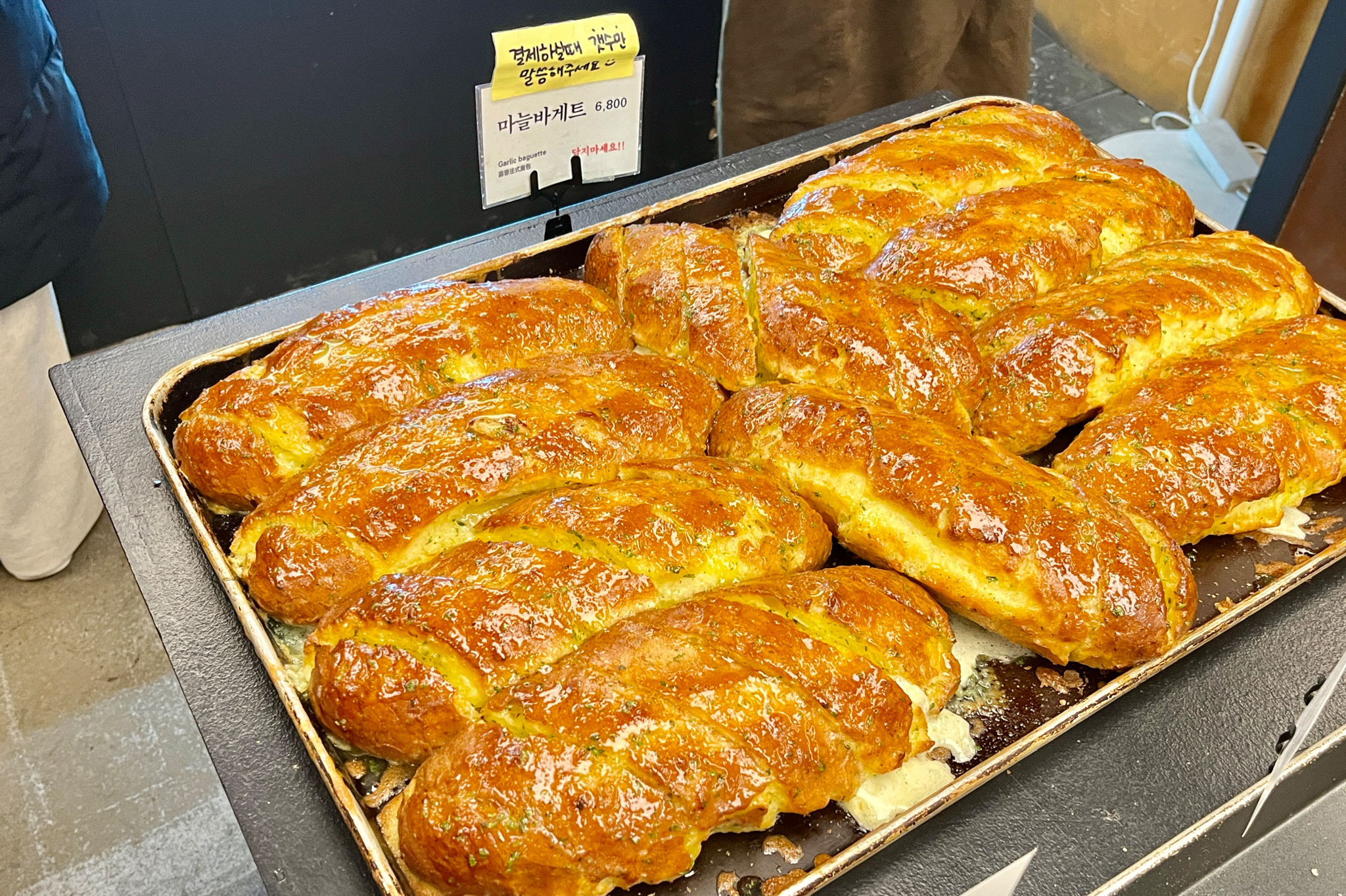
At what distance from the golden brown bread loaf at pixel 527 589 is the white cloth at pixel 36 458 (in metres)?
2.18

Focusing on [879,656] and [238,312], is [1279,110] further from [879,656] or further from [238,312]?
[238,312]

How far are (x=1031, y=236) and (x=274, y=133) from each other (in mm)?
2910

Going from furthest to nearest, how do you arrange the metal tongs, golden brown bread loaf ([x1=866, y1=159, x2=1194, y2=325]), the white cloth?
the white cloth
golden brown bread loaf ([x1=866, y1=159, x2=1194, y2=325])
the metal tongs

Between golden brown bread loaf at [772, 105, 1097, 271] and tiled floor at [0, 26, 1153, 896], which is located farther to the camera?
tiled floor at [0, 26, 1153, 896]

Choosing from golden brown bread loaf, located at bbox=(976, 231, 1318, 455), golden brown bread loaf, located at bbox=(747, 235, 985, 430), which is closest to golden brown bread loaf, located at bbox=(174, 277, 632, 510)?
golden brown bread loaf, located at bbox=(747, 235, 985, 430)

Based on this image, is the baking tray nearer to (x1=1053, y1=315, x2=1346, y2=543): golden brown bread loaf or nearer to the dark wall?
(x1=1053, y1=315, x2=1346, y2=543): golden brown bread loaf

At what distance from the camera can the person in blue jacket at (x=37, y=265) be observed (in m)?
2.60

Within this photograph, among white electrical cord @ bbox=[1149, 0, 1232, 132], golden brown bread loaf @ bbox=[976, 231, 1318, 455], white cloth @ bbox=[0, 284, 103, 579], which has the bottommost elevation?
white cloth @ bbox=[0, 284, 103, 579]

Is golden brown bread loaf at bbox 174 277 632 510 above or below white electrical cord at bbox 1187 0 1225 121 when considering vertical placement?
above

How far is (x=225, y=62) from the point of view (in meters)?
3.55

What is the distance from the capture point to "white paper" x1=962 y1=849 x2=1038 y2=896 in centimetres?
123

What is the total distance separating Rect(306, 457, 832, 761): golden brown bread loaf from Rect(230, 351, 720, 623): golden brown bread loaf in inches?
2.3

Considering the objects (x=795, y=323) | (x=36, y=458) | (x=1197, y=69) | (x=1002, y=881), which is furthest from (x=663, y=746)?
(x=1197, y=69)

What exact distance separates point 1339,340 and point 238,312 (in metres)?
2.36
